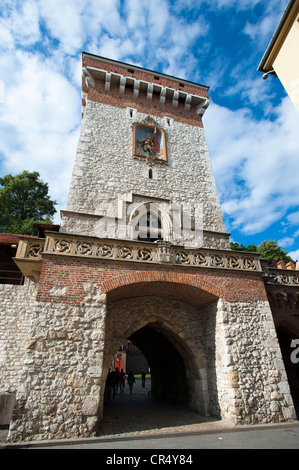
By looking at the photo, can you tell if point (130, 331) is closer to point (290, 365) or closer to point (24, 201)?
point (290, 365)

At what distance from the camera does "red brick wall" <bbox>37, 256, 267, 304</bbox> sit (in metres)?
6.32

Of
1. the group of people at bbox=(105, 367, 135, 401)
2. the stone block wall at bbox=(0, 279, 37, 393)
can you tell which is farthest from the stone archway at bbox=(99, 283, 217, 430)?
the group of people at bbox=(105, 367, 135, 401)

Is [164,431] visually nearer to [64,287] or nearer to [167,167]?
[64,287]

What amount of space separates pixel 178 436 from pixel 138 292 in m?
3.62

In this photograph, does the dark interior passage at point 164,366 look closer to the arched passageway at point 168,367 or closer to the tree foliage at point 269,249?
the arched passageway at point 168,367

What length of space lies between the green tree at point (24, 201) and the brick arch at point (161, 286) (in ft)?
41.9

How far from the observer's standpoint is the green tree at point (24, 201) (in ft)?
59.2

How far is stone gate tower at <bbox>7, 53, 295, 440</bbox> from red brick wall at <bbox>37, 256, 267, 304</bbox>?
0.10ft

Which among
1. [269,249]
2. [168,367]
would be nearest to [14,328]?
[168,367]

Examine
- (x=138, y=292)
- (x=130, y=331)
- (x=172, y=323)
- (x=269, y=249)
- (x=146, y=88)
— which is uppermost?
(x=146, y=88)

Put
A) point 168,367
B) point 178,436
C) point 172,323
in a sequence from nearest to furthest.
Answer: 1. point 178,436
2. point 172,323
3. point 168,367

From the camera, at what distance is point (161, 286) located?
7.42m

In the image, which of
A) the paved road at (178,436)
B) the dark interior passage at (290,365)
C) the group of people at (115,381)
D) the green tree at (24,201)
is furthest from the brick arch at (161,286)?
the green tree at (24,201)
